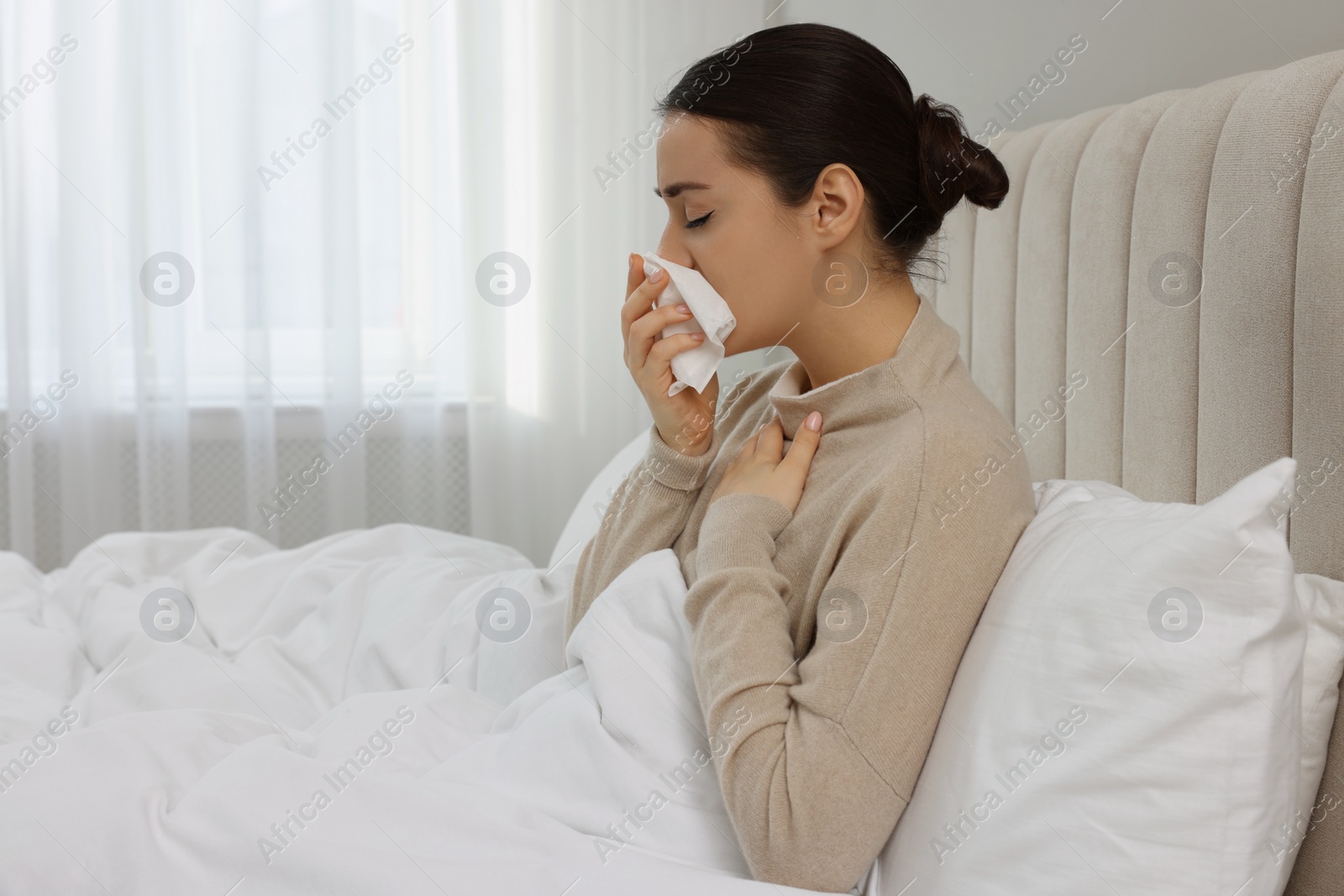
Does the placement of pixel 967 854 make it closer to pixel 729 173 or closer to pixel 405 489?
pixel 729 173

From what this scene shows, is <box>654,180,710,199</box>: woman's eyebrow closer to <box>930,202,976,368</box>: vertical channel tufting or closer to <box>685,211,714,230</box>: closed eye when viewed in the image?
<box>685,211,714,230</box>: closed eye

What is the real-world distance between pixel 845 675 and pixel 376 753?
468 mm

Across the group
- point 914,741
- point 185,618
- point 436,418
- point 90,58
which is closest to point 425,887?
point 914,741

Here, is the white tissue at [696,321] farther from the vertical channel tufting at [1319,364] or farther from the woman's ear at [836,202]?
the vertical channel tufting at [1319,364]

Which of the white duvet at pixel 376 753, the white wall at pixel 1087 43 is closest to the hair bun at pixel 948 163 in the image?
the white wall at pixel 1087 43

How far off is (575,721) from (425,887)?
0.65ft

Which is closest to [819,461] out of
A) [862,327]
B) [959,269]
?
[862,327]

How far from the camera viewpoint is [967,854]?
77 centimetres

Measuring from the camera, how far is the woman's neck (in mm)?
1040

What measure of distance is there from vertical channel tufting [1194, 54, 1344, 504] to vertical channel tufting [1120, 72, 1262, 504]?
26mm

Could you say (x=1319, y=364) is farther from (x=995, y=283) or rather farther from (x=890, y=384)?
(x=995, y=283)

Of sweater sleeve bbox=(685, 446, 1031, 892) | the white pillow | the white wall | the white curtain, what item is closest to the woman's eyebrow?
sweater sleeve bbox=(685, 446, 1031, 892)

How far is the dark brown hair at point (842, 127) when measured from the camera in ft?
3.25

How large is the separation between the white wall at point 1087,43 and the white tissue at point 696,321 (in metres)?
0.68
